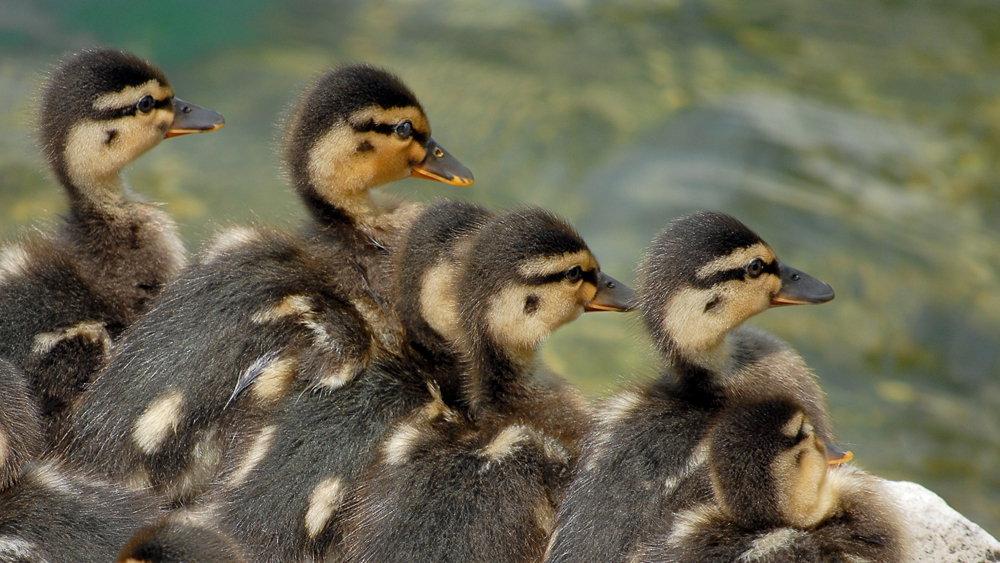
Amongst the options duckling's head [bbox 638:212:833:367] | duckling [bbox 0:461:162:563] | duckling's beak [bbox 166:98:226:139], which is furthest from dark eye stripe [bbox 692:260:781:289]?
duckling's beak [bbox 166:98:226:139]

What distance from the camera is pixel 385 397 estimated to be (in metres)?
2.22

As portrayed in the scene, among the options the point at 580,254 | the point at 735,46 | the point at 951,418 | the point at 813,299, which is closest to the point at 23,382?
the point at 580,254

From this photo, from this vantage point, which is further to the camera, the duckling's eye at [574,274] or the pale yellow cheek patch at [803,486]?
the duckling's eye at [574,274]

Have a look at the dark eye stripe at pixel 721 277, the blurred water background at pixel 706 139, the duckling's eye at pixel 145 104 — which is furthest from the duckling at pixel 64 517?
the blurred water background at pixel 706 139

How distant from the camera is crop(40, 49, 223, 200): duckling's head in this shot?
264 cm

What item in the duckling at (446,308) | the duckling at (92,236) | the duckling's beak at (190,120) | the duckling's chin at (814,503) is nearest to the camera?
the duckling's chin at (814,503)

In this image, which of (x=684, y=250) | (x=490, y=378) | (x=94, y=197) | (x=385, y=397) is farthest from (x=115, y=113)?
(x=684, y=250)

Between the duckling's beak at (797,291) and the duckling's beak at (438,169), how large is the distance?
0.79 meters

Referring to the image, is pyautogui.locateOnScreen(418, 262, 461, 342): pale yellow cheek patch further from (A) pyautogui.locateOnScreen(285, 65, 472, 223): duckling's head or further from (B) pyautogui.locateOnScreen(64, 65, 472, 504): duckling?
(A) pyautogui.locateOnScreen(285, 65, 472, 223): duckling's head

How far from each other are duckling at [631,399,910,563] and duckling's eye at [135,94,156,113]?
1570mm

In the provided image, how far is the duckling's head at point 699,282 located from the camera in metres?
2.19

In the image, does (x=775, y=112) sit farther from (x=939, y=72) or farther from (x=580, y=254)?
(x=580, y=254)

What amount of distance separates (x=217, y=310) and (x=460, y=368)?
50 cm

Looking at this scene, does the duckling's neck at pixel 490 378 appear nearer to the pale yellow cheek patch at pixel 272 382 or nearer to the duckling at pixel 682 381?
the duckling at pixel 682 381
